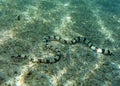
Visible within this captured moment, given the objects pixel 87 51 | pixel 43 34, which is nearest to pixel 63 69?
pixel 87 51

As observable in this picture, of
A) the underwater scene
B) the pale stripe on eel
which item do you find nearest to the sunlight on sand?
the underwater scene

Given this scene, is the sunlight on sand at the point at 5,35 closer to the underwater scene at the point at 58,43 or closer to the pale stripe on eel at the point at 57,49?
the underwater scene at the point at 58,43

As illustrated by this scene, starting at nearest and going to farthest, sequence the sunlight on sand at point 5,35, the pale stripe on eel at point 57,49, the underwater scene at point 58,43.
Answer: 1. the underwater scene at point 58,43
2. the pale stripe on eel at point 57,49
3. the sunlight on sand at point 5,35

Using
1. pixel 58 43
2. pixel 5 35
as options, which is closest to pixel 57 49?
pixel 58 43

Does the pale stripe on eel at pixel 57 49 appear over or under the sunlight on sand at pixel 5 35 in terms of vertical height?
under

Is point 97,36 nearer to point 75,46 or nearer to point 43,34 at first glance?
point 75,46

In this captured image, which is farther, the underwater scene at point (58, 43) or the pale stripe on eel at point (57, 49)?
the pale stripe on eel at point (57, 49)

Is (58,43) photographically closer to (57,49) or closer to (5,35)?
(57,49)

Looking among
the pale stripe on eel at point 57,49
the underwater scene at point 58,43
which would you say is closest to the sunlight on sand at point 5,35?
the underwater scene at point 58,43
